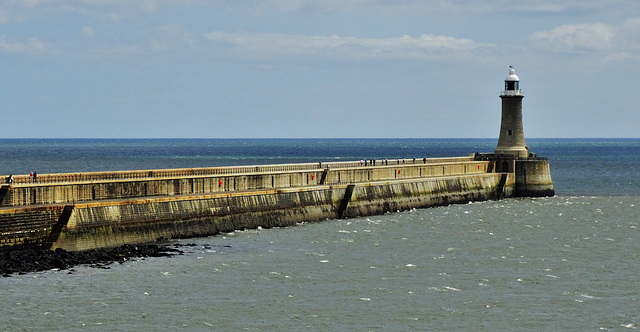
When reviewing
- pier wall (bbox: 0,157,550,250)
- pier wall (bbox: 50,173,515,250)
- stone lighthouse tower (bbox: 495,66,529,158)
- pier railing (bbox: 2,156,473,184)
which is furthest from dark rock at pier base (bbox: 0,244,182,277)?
stone lighthouse tower (bbox: 495,66,529,158)

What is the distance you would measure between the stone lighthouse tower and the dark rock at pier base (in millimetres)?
44061

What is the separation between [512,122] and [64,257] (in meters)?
49.8

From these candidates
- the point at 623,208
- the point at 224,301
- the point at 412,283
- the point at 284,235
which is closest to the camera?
the point at 224,301

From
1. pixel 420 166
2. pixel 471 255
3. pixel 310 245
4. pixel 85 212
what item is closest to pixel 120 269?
pixel 85 212

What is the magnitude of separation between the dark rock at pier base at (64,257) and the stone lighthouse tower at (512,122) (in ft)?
145

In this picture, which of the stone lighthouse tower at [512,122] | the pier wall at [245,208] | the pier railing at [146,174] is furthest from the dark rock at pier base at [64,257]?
the stone lighthouse tower at [512,122]

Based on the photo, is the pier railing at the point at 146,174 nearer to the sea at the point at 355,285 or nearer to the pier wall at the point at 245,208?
the pier wall at the point at 245,208

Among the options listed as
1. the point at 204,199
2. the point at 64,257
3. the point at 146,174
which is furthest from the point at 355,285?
the point at 146,174

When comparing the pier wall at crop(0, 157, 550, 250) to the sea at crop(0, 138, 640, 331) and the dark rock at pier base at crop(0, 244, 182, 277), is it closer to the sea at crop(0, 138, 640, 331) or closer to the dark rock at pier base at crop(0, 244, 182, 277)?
the dark rock at pier base at crop(0, 244, 182, 277)

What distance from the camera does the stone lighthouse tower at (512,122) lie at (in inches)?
3147

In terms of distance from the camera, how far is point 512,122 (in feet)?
264

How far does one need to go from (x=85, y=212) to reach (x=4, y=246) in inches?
168

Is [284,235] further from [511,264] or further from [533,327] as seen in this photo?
[533,327]

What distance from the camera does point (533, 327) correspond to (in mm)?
29750
